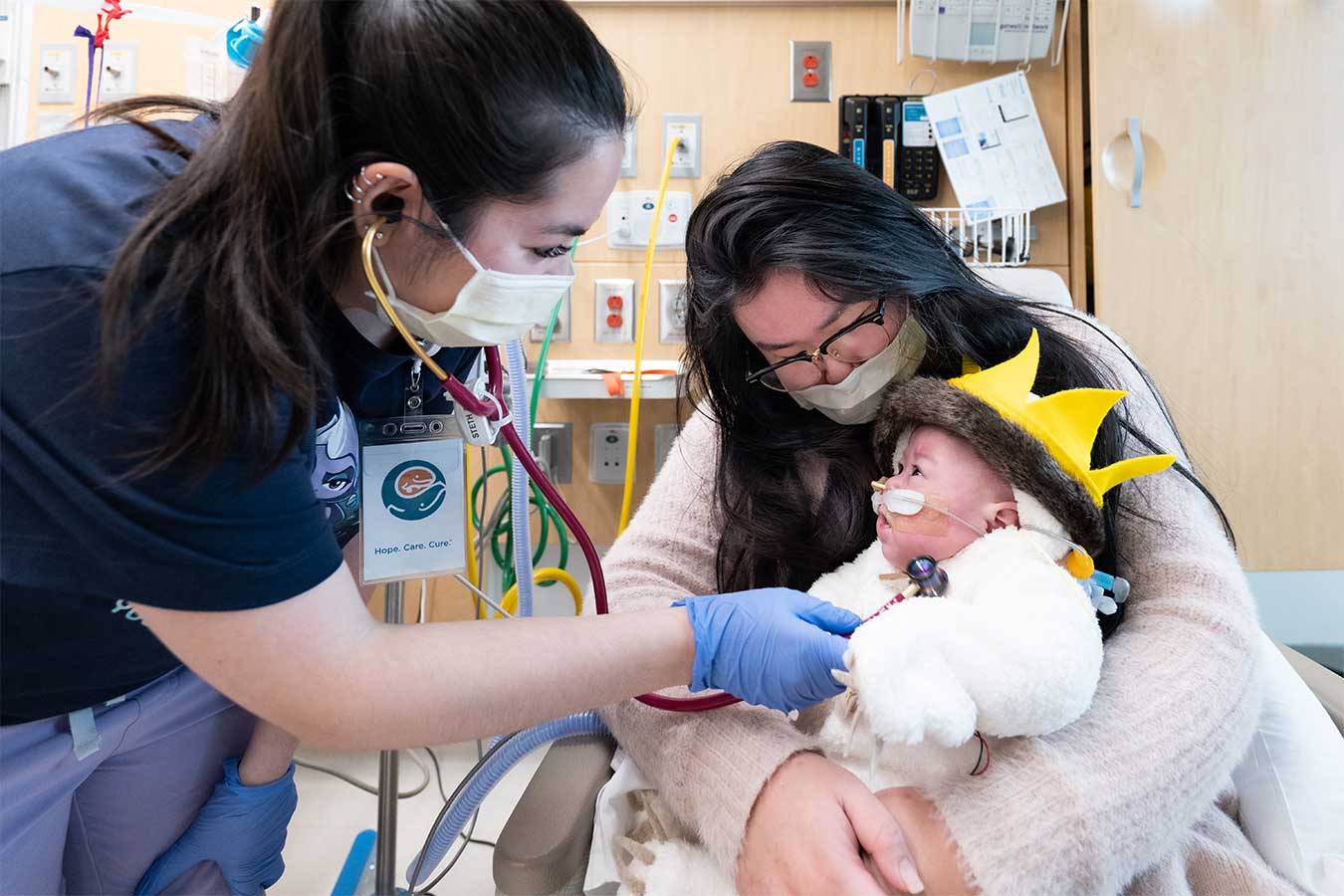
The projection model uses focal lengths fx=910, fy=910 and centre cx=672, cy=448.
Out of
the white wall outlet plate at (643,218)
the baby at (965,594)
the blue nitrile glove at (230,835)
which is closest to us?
the baby at (965,594)

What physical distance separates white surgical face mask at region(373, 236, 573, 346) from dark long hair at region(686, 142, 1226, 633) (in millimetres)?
323

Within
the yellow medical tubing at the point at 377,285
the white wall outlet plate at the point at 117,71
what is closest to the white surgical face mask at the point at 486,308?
the yellow medical tubing at the point at 377,285

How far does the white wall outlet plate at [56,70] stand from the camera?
242 cm

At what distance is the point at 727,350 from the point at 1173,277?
132 cm

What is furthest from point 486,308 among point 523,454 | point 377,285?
point 523,454

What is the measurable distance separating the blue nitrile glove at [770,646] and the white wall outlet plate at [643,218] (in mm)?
1644

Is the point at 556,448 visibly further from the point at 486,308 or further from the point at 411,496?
the point at 486,308

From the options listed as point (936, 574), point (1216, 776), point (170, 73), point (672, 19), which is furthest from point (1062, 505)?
point (170, 73)

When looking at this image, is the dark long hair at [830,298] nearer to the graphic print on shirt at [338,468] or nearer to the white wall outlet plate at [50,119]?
the graphic print on shirt at [338,468]

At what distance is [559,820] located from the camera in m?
0.94

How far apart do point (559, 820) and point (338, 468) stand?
486mm

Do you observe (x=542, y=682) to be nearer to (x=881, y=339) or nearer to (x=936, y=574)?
(x=936, y=574)

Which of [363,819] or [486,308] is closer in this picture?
[486,308]

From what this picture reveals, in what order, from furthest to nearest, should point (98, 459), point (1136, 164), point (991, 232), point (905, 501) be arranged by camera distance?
point (991, 232) → point (1136, 164) → point (905, 501) → point (98, 459)
